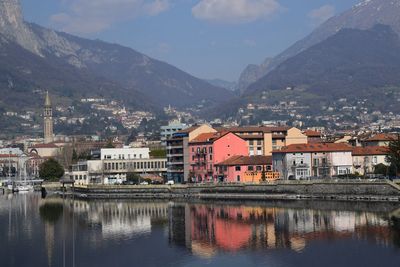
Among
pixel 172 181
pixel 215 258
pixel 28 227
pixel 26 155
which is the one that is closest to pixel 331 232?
pixel 215 258

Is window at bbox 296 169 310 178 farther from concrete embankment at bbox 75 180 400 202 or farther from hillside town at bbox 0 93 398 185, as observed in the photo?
concrete embankment at bbox 75 180 400 202

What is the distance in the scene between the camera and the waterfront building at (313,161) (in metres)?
84.3

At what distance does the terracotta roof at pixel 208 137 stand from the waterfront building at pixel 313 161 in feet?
30.4

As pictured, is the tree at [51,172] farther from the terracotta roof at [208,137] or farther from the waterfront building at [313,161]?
the waterfront building at [313,161]

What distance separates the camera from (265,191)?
249 feet

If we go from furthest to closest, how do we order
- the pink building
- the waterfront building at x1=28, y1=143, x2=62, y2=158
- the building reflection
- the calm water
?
the waterfront building at x1=28, y1=143, x2=62, y2=158
the pink building
the building reflection
the calm water

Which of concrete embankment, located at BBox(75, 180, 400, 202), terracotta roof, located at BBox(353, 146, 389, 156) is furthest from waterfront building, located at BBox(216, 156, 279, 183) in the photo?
terracotta roof, located at BBox(353, 146, 389, 156)

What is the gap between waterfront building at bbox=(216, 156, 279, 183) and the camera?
85.9 metres

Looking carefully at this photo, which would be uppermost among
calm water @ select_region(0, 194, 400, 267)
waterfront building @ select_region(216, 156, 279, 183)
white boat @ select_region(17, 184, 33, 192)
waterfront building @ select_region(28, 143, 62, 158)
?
waterfront building @ select_region(28, 143, 62, 158)

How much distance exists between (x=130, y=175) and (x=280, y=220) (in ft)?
164

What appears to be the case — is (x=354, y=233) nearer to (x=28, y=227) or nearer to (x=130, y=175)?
(x=28, y=227)

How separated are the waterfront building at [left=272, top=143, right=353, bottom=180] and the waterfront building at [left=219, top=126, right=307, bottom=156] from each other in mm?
9951

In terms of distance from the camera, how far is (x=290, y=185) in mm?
73938

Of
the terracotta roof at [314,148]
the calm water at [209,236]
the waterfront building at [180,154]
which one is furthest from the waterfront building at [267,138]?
the calm water at [209,236]
